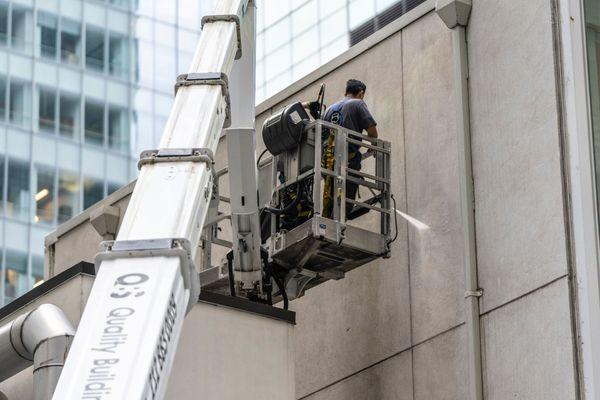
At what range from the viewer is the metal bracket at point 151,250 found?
9945 mm

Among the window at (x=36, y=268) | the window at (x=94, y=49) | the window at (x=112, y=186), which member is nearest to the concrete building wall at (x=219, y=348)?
the window at (x=36, y=268)

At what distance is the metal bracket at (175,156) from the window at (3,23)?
234 ft

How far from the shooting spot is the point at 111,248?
10023mm

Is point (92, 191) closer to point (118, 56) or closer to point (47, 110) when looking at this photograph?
point (47, 110)

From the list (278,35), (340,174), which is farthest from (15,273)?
(340,174)

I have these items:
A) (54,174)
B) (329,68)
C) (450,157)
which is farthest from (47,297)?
(54,174)

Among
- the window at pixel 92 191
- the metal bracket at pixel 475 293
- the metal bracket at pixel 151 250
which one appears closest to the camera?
the metal bracket at pixel 151 250

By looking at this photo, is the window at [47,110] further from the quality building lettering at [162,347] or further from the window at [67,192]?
the quality building lettering at [162,347]

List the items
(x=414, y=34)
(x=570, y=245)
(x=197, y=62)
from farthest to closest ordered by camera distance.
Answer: (x=414, y=34) < (x=570, y=245) < (x=197, y=62)

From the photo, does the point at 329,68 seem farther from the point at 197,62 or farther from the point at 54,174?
the point at 54,174

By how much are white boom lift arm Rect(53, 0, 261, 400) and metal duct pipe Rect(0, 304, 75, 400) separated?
2586 millimetres

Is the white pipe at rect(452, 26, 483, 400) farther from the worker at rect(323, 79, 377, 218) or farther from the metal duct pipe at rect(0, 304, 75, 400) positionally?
the metal duct pipe at rect(0, 304, 75, 400)

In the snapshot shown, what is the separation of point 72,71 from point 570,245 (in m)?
69.1

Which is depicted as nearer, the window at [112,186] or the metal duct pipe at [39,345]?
the metal duct pipe at [39,345]
